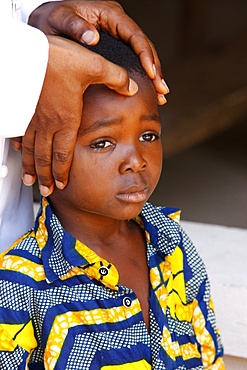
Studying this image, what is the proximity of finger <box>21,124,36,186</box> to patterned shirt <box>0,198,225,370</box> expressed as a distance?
0.36 feet

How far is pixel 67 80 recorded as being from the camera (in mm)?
1688

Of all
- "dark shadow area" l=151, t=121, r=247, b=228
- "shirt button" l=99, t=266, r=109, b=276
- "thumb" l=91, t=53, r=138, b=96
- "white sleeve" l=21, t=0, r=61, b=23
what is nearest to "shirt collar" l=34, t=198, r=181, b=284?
"shirt button" l=99, t=266, r=109, b=276

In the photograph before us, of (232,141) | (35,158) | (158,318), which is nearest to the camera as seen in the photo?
(35,158)

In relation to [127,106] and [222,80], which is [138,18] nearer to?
[222,80]

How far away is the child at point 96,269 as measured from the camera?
5.89 feet

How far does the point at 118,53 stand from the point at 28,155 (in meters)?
0.31

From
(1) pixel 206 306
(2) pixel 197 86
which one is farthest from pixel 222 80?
(1) pixel 206 306

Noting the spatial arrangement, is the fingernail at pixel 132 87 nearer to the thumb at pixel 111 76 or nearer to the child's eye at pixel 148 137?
the thumb at pixel 111 76

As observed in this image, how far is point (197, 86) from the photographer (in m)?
5.76

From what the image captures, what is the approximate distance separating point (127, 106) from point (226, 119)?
3631 millimetres

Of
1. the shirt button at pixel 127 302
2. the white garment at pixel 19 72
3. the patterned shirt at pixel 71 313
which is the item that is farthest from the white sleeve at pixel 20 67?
the shirt button at pixel 127 302

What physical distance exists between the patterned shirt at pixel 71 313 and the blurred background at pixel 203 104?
7.26 ft

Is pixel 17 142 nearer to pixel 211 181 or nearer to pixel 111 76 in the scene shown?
pixel 111 76

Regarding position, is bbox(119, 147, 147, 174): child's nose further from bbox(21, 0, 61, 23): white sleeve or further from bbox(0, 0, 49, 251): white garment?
bbox(21, 0, 61, 23): white sleeve
